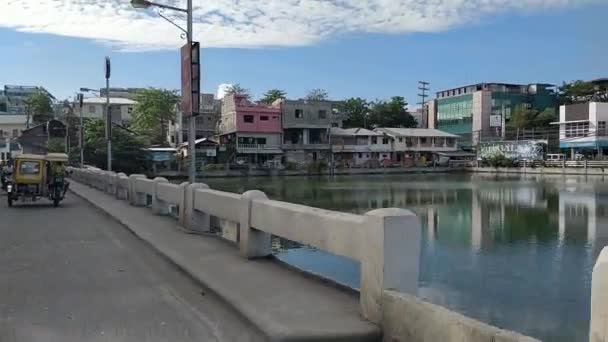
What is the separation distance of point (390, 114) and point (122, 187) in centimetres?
8172

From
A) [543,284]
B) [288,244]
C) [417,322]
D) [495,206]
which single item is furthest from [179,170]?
[417,322]

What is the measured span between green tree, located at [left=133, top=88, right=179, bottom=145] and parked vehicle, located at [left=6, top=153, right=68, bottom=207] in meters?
62.3

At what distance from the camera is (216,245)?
980cm

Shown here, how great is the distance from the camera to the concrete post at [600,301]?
3131 mm

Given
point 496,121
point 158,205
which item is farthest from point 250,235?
point 496,121

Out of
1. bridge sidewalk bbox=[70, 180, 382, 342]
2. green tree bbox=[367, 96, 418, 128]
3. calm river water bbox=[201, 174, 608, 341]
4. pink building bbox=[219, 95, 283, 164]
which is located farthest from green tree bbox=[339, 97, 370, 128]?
bridge sidewalk bbox=[70, 180, 382, 342]

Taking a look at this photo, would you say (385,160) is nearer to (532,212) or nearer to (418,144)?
(418,144)

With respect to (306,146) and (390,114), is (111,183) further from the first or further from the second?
(390,114)

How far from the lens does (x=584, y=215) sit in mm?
27250

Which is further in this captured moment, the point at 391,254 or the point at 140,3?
the point at 140,3

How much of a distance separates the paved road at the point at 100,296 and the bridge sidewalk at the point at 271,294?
0.57 feet

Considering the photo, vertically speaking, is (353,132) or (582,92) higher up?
(582,92)

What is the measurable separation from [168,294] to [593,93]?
4032 inches

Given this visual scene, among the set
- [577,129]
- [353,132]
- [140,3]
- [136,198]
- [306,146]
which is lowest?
[136,198]
